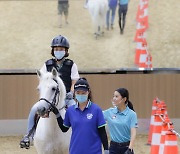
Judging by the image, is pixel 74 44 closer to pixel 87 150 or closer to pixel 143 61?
pixel 143 61

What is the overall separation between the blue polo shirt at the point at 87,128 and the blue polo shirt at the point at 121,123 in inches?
25.2

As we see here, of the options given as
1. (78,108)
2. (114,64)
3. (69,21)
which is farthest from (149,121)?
(69,21)

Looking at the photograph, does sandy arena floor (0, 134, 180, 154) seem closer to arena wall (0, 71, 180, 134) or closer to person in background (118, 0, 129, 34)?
arena wall (0, 71, 180, 134)

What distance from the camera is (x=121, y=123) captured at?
8.69m

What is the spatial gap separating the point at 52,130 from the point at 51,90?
71 cm

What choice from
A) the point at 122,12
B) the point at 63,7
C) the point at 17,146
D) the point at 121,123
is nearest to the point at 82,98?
the point at 121,123

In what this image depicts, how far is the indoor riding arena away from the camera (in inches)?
689

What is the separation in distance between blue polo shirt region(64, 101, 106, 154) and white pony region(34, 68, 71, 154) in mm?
A: 1233

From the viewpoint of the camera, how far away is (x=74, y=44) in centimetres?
2781

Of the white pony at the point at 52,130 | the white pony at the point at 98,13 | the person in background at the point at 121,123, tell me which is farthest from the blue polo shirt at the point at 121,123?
the white pony at the point at 98,13

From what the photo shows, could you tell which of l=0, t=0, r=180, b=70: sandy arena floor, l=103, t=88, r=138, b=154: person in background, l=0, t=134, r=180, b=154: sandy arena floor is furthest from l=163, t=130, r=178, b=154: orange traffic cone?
l=0, t=0, r=180, b=70: sandy arena floor

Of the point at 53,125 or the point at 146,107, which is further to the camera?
the point at 146,107

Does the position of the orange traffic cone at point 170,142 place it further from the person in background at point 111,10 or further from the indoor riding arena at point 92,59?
the person in background at point 111,10

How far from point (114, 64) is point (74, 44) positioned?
2669mm
